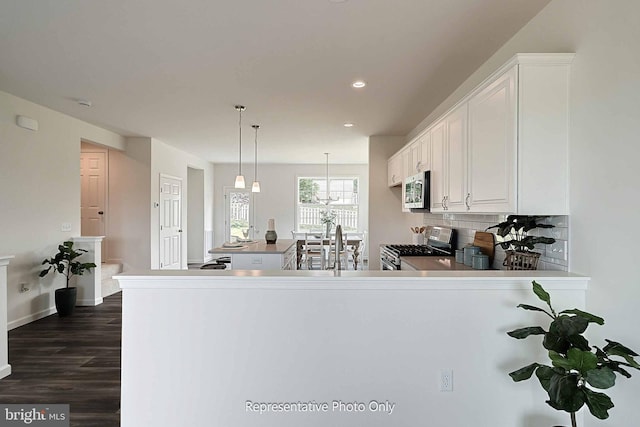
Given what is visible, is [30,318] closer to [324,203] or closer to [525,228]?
[525,228]

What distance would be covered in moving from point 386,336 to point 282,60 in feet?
7.45

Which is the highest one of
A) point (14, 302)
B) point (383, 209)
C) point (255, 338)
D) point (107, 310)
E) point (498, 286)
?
point (383, 209)

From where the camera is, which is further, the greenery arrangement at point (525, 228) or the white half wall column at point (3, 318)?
the white half wall column at point (3, 318)

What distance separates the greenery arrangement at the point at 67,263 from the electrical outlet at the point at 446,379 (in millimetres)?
4546

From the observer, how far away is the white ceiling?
2.15m

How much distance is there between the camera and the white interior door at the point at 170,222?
646cm

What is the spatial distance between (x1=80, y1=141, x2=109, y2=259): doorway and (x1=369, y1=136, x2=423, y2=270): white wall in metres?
4.59

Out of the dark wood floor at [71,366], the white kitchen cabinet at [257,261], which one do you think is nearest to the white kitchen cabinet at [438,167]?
the white kitchen cabinet at [257,261]

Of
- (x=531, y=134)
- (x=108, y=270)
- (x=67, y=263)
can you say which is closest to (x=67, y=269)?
(x=67, y=263)

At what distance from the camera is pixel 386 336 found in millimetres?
1911

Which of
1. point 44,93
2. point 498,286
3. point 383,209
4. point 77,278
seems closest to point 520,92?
point 498,286

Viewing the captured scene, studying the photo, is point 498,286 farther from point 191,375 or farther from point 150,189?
point 150,189

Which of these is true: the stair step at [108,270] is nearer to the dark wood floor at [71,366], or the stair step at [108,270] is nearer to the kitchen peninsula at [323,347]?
the dark wood floor at [71,366]

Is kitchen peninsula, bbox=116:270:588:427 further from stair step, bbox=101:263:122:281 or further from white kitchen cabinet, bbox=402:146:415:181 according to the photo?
stair step, bbox=101:263:122:281
